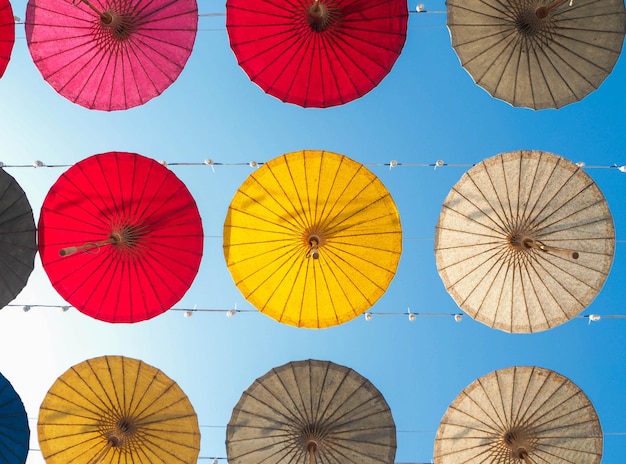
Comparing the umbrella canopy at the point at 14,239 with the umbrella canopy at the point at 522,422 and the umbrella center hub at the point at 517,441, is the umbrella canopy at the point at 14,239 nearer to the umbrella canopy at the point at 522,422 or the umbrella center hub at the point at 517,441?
the umbrella canopy at the point at 522,422

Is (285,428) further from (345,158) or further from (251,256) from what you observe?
(345,158)

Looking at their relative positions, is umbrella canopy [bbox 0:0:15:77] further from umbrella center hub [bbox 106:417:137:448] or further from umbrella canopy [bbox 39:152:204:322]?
umbrella center hub [bbox 106:417:137:448]

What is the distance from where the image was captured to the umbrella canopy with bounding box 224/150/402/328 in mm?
8188

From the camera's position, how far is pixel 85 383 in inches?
327

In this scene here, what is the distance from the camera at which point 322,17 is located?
8055 millimetres

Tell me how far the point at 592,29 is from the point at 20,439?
10.6 metres

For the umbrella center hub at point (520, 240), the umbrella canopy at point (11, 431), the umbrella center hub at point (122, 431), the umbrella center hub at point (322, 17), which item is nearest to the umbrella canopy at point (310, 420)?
the umbrella center hub at point (122, 431)

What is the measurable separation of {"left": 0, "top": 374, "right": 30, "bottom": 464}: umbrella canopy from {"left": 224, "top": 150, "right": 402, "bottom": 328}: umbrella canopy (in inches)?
154

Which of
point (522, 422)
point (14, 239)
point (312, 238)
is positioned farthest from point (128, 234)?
point (522, 422)

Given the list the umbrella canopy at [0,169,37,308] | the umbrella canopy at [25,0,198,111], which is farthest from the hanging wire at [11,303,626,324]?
the umbrella canopy at [25,0,198,111]

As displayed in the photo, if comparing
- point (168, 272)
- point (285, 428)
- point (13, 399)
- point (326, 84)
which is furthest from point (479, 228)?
point (13, 399)

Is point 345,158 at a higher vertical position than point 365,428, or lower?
higher

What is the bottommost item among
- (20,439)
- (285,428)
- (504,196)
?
(20,439)

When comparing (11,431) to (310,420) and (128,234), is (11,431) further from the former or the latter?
(310,420)
